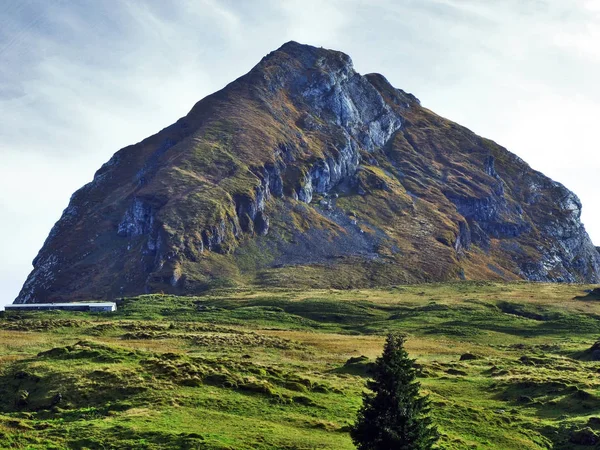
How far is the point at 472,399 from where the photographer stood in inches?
2507

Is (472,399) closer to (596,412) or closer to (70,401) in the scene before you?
(596,412)

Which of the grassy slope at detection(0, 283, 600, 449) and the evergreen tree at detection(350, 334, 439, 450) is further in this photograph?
the grassy slope at detection(0, 283, 600, 449)

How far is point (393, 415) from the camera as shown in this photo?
36281 mm

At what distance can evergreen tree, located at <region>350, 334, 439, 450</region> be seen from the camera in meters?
35.7

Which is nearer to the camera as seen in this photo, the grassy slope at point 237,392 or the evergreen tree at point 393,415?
the evergreen tree at point 393,415

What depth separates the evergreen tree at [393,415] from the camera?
35.7m

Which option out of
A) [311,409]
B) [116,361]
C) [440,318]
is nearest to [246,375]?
[311,409]

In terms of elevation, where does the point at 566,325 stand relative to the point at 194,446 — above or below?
above

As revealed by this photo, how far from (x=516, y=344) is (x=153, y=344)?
75.3m

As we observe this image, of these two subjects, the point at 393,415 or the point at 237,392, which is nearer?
the point at 393,415

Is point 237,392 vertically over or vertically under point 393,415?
under

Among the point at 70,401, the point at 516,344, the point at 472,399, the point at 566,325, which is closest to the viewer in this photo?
the point at 70,401

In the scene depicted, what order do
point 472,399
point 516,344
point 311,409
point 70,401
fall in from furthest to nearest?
point 516,344
point 472,399
point 311,409
point 70,401

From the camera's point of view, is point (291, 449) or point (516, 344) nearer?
point (291, 449)
